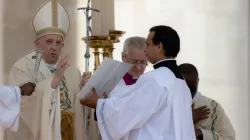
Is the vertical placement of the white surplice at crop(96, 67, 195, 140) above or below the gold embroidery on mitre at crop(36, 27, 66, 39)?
below

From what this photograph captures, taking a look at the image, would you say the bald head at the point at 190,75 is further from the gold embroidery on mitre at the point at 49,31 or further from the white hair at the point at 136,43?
the gold embroidery on mitre at the point at 49,31

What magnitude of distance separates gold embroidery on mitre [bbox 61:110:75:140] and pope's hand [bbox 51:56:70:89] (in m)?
0.39

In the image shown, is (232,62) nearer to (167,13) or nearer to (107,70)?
(167,13)

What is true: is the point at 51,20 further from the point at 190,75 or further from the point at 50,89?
the point at 190,75

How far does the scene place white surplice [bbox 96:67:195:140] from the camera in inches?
227

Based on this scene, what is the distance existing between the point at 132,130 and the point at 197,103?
111cm

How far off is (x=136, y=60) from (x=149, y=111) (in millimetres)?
962

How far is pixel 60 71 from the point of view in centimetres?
625

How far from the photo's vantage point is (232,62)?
8789mm

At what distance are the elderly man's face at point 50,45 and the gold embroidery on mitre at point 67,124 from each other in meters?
0.45

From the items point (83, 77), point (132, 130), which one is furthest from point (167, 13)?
point (132, 130)

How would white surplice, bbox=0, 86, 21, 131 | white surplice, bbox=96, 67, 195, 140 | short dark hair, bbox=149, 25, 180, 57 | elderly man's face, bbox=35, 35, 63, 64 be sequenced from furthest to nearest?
elderly man's face, bbox=35, 35, 63, 64
white surplice, bbox=0, 86, 21, 131
short dark hair, bbox=149, 25, 180, 57
white surplice, bbox=96, 67, 195, 140

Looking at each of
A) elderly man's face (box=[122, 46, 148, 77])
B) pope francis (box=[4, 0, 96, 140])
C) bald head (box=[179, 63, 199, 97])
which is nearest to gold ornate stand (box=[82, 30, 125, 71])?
pope francis (box=[4, 0, 96, 140])

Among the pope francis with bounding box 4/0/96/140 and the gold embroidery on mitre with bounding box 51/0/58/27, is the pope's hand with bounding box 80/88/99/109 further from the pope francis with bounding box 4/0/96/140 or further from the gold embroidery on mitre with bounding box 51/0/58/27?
the gold embroidery on mitre with bounding box 51/0/58/27
